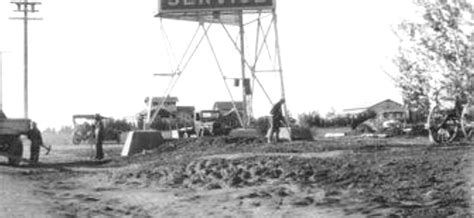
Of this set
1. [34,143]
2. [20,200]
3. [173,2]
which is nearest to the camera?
[20,200]

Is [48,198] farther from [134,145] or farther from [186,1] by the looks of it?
[186,1]

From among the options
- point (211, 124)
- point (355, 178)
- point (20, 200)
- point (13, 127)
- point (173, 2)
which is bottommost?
point (20, 200)

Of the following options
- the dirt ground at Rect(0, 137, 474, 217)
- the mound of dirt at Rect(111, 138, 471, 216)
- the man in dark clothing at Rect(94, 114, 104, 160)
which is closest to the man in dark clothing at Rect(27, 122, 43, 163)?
the man in dark clothing at Rect(94, 114, 104, 160)

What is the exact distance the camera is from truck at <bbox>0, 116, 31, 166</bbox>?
1117 inches

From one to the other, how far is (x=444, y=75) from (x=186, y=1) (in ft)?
78.7

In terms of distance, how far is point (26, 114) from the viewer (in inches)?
2237

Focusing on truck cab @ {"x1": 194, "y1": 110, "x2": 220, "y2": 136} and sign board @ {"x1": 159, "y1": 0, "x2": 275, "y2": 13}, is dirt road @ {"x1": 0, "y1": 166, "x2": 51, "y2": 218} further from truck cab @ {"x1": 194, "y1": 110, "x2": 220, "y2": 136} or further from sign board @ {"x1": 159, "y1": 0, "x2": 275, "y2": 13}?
A: truck cab @ {"x1": 194, "y1": 110, "x2": 220, "y2": 136}

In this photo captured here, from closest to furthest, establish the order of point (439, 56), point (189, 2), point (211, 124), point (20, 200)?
point (439, 56), point (20, 200), point (189, 2), point (211, 124)

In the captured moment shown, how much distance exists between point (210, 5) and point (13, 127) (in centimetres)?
896

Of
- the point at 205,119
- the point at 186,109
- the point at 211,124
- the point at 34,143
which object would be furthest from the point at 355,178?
the point at 186,109

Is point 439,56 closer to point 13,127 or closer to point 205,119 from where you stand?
point 13,127

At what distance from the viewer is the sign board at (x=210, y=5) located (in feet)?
106

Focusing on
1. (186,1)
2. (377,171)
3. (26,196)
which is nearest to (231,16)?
(186,1)

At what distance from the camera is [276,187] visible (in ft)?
46.3
